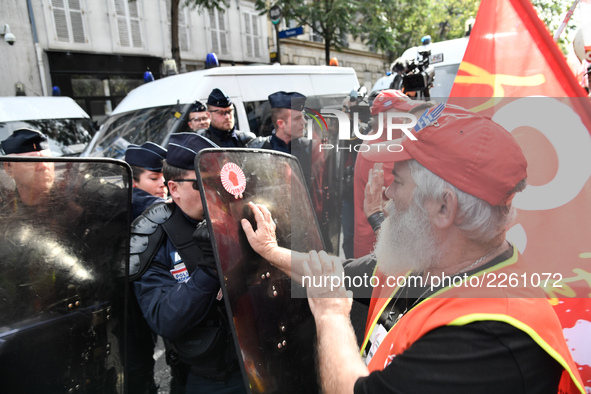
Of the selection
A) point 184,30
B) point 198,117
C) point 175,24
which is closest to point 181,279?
point 198,117

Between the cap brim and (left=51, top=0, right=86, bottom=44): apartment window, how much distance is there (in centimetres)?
1326

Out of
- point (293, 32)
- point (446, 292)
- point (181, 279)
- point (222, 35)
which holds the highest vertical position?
point (222, 35)

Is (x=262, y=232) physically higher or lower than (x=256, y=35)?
lower

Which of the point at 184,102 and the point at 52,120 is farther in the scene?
the point at 52,120

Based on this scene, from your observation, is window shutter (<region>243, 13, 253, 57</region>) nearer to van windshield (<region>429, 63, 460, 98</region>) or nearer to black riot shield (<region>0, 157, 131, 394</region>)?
van windshield (<region>429, 63, 460, 98</region>)

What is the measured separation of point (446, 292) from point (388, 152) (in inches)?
18.4

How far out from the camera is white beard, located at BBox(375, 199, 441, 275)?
1.23 m

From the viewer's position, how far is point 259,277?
1.26 metres

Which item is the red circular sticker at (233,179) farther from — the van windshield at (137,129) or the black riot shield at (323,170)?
the van windshield at (137,129)

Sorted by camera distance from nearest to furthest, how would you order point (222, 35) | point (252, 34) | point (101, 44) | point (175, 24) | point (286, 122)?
1. point (286, 122)
2. point (175, 24)
3. point (101, 44)
4. point (222, 35)
5. point (252, 34)

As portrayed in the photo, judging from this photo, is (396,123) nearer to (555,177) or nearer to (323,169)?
(555,177)

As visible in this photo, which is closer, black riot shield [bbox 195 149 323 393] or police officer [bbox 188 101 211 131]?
black riot shield [bbox 195 149 323 393]

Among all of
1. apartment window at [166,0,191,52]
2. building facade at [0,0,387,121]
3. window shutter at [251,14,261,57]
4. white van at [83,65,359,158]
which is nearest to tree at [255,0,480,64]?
window shutter at [251,14,261,57]

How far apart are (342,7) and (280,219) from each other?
1309 centimetres
